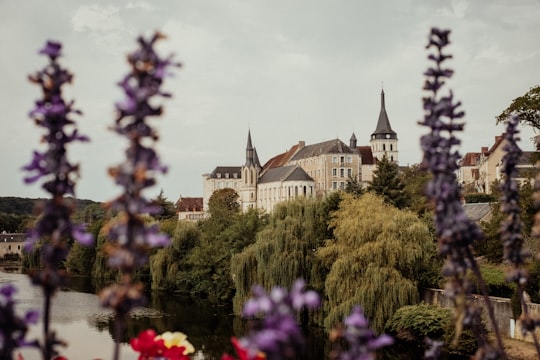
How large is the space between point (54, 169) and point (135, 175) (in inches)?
27.5

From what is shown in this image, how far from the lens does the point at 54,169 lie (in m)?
3.13

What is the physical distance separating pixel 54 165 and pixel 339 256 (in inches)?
1038

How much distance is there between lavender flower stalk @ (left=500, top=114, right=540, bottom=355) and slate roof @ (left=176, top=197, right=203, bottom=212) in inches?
4689

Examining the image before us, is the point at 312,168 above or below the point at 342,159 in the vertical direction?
below

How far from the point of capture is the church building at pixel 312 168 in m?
96.4

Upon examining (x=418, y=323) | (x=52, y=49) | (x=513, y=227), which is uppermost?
(x=52, y=49)

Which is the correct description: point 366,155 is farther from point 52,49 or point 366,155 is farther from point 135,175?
point 135,175

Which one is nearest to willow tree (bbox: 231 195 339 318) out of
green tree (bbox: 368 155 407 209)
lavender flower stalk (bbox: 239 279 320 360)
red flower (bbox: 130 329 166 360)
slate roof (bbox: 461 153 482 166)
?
green tree (bbox: 368 155 407 209)

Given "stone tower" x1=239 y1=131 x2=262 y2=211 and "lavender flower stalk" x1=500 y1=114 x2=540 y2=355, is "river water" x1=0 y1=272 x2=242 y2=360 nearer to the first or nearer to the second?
"lavender flower stalk" x1=500 y1=114 x2=540 y2=355

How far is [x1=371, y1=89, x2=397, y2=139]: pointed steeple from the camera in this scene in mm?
113062

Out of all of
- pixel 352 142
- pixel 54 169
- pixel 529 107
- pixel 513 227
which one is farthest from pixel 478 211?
pixel 352 142

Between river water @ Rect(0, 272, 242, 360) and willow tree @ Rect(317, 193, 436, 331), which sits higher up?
willow tree @ Rect(317, 193, 436, 331)

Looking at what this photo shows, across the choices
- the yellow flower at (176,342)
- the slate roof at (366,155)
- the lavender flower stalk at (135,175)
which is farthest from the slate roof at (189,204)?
the lavender flower stalk at (135,175)

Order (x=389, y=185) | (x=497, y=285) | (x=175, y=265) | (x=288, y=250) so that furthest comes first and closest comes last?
(x=389, y=185), (x=175, y=265), (x=288, y=250), (x=497, y=285)
